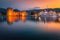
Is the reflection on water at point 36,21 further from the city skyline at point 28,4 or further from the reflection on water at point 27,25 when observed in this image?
the city skyline at point 28,4

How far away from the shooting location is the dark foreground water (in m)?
2.13

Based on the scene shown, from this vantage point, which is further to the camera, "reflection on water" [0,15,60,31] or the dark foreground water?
"reflection on water" [0,15,60,31]

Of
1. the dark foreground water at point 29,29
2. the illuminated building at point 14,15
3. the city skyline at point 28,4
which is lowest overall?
the dark foreground water at point 29,29

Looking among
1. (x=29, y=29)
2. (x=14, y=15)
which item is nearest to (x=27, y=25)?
(x=29, y=29)

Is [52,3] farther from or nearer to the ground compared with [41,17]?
farther from the ground

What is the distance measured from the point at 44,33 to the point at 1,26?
66 centimetres

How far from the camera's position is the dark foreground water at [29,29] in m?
2.13

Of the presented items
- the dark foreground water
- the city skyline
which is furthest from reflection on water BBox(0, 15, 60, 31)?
the city skyline

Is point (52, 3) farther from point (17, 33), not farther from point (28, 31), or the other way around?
point (17, 33)

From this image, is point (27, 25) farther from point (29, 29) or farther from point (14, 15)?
point (14, 15)

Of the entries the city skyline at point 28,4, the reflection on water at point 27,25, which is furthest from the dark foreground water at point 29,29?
the city skyline at point 28,4

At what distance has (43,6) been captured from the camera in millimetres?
2330

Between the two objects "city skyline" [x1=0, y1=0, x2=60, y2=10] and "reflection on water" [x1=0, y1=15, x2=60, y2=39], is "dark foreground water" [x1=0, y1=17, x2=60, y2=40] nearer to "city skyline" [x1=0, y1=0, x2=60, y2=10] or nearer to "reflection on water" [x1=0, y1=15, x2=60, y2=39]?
"reflection on water" [x1=0, y1=15, x2=60, y2=39]

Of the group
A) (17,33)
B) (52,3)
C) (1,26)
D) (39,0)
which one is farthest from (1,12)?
(52,3)
